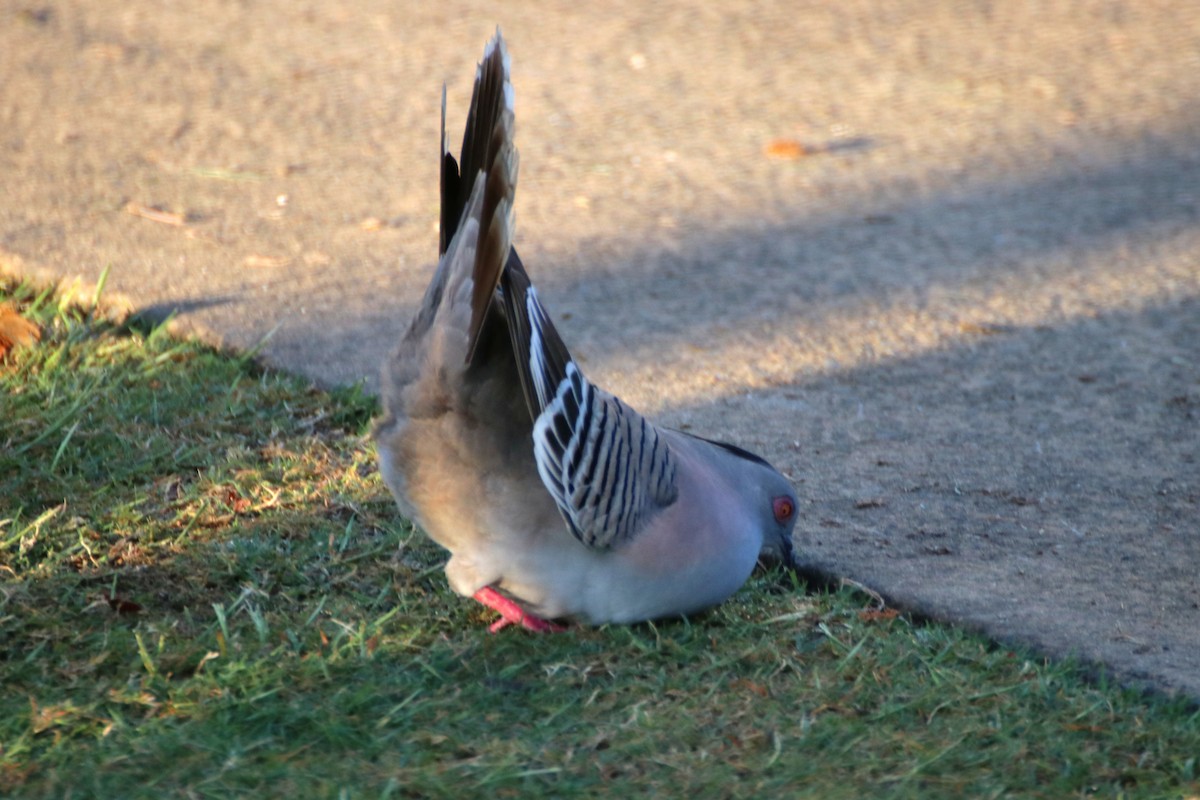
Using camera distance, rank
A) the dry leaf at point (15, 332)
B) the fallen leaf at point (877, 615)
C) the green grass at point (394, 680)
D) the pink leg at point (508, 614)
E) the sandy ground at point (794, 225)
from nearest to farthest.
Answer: the green grass at point (394, 680) < the pink leg at point (508, 614) < the fallen leaf at point (877, 615) < the sandy ground at point (794, 225) < the dry leaf at point (15, 332)

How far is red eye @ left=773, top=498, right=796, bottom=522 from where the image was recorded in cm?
334

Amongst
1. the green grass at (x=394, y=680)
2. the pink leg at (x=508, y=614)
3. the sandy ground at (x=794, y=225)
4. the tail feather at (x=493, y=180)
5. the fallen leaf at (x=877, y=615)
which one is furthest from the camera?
the sandy ground at (x=794, y=225)

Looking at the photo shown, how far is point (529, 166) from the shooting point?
6422 mm

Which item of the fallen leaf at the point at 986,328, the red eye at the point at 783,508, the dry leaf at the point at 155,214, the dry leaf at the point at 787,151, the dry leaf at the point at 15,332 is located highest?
the dry leaf at the point at 787,151

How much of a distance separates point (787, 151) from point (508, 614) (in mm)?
4085

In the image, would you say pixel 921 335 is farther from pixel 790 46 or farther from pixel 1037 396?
pixel 790 46

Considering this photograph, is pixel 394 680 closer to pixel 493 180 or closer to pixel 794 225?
pixel 493 180

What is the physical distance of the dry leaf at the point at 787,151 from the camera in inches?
263

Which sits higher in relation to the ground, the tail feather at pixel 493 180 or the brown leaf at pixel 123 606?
the tail feather at pixel 493 180

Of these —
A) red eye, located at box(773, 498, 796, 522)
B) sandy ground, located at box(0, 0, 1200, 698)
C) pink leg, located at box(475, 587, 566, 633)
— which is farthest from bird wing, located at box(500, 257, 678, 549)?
sandy ground, located at box(0, 0, 1200, 698)

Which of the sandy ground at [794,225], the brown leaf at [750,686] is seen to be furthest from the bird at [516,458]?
the sandy ground at [794,225]

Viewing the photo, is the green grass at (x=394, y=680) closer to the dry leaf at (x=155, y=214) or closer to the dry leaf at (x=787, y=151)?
the dry leaf at (x=155, y=214)

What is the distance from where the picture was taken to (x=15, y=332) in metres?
4.36

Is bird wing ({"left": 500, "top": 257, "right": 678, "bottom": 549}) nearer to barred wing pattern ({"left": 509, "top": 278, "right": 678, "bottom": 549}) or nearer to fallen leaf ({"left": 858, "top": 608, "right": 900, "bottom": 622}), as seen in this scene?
barred wing pattern ({"left": 509, "top": 278, "right": 678, "bottom": 549})
